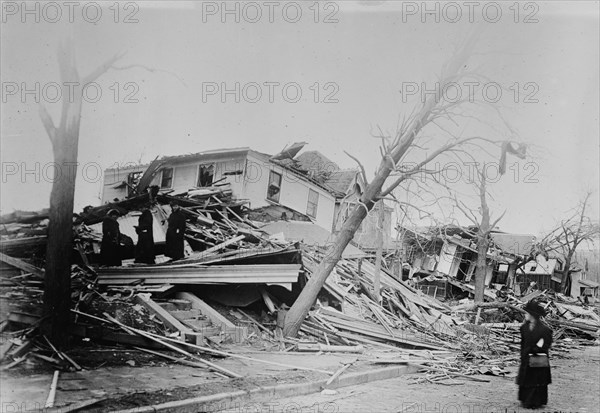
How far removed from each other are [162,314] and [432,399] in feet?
18.3

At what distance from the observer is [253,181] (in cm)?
2303

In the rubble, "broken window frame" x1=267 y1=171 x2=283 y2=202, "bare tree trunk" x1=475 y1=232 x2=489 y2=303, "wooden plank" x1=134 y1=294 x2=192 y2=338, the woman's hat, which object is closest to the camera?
the woman's hat

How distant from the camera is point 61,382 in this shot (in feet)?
22.7

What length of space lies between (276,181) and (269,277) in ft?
45.4

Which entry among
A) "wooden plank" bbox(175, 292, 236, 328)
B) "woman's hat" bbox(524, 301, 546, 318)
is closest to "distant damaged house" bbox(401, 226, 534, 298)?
"wooden plank" bbox(175, 292, 236, 328)

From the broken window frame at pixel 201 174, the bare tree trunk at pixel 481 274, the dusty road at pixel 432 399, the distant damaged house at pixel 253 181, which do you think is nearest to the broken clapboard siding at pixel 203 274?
the dusty road at pixel 432 399

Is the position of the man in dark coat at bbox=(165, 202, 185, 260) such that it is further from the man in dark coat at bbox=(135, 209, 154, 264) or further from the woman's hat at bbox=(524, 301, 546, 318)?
the woman's hat at bbox=(524, 301, 546, 318)

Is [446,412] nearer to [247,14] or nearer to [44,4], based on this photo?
[247,14]

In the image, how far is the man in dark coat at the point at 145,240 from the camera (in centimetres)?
1363

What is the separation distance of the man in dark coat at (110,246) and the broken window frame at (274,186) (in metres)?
11.8

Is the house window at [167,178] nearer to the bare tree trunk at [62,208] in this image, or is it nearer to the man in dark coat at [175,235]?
the man in dark coat at [175,235]

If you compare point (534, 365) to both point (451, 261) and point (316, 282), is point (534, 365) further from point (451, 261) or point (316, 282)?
point (451, 261)

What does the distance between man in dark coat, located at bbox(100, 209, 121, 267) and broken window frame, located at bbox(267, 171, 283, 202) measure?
466 inches

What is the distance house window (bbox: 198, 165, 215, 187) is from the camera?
23047 millimetres
